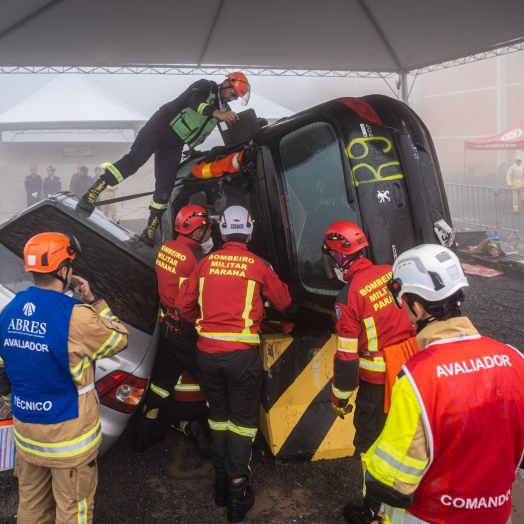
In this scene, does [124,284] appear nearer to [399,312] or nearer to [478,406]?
[399,312]

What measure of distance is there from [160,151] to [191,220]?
4.00ft

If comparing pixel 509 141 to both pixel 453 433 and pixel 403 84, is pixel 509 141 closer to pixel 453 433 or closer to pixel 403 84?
pixel 403 84

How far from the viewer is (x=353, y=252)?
113 inches

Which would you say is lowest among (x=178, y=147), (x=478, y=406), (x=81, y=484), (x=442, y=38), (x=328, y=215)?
(x=81, y=484)

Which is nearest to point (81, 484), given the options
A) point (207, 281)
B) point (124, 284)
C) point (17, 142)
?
point (207, 281)

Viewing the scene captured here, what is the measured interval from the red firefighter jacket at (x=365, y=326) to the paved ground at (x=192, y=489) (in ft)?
2.35

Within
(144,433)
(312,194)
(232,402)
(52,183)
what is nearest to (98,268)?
(144,433)

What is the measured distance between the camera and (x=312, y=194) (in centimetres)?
338

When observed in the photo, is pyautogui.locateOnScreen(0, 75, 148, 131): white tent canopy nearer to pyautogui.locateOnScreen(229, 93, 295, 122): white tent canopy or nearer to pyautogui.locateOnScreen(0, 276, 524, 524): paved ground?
pyautogui.locateOnScreen(229, 93, 295, 122): white tent canopy

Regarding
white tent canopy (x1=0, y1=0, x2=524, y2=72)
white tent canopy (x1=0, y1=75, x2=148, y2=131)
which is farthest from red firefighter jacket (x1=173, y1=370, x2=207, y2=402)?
white tent canopy (x1=0, y1=75, x2=148, y2=131)

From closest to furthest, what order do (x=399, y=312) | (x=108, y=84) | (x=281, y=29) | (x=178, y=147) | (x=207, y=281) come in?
(x=399, y=312)
(x=207, y=281)
(x=178, y=147)
(x=281, y=29)
(x=108, y=84)

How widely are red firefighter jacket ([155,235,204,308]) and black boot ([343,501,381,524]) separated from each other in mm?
1684

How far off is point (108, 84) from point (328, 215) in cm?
2062

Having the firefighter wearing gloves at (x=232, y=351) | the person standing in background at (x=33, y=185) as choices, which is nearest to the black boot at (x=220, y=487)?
the firefighter wearing gloves at (x=232, y=351)
